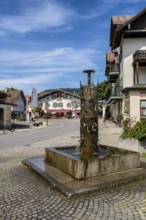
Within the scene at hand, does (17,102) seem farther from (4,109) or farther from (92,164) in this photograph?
(92,164)

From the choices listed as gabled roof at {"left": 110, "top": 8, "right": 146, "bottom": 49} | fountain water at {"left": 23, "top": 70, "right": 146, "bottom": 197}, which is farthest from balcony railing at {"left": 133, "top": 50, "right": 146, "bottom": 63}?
fountain water at {"left": 23, "top": 70, "right": 146, "bottom": 197}

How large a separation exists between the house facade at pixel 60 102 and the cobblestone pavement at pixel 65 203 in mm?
67145

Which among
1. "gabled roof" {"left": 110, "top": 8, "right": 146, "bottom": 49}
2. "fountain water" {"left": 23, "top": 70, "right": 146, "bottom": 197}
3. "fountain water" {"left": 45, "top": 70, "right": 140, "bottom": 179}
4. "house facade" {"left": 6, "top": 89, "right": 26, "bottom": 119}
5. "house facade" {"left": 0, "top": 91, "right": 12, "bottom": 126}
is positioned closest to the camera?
"fountain water" {"left": 23, "top": 70, "right": 146, "bottom": 197}

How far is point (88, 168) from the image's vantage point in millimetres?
6246

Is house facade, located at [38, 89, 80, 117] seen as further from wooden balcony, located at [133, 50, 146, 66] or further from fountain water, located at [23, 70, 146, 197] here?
fountain water, located at [23, 70, 146, 197]

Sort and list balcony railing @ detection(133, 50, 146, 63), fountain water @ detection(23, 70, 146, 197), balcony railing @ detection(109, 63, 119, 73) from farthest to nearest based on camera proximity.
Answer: balcony railing @ detection(109, 63, 119, 73)
balcony railing @ detection(133, 50, 146, 63)
fountain water @ detection(23, 70, 146, 197)

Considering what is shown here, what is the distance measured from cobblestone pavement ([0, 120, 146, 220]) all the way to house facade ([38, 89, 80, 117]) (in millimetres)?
67145

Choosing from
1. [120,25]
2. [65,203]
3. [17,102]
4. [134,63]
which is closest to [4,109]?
[134,63]

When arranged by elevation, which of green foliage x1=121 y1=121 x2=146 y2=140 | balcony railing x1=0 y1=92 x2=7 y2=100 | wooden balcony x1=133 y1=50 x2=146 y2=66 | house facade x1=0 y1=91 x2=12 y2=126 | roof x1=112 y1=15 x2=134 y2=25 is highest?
roof x1=112 y1=15 x2=134 y2=25

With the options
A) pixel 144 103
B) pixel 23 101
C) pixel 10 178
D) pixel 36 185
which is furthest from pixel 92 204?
pixel 23 101

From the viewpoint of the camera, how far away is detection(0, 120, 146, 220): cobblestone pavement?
14.1ft

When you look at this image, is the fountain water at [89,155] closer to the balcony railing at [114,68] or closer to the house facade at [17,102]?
the balcony railing at [114,68]

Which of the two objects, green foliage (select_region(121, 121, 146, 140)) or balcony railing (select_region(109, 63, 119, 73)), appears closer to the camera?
→ green foliage (select_region(121, 121, 146, 140))

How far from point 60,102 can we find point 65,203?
226 ft
